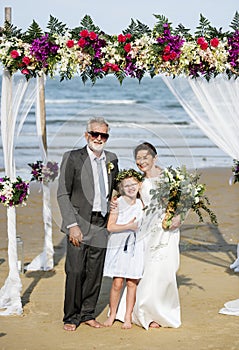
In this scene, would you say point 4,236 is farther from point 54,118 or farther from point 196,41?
point 54,118

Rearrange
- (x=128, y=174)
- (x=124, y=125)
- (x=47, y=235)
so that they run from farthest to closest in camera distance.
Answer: (x=124, y=125), (x=47, y=235), (x=128, y=174)

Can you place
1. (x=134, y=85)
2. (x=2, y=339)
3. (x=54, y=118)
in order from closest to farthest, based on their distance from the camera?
(x=2, y=339) → (x=54, y=118) → (x=134, y=85)

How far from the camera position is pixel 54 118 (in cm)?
2766

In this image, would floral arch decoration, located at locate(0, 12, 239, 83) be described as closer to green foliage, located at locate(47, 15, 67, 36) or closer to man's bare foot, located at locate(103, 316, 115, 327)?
green foliage, located at locate(47, 15, 67, 36)

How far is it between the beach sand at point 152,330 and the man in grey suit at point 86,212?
33 cm

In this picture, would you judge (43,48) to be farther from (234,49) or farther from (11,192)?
(234,49)

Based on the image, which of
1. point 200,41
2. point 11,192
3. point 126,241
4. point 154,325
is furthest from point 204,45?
point 154,325

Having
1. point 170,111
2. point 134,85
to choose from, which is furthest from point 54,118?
point 134,85

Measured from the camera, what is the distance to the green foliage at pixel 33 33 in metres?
6.81

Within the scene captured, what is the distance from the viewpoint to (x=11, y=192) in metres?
7.08

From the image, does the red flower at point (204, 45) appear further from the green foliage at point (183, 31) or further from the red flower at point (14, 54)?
the red flower at point (14, 54)

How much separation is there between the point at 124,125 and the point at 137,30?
13.8 metres

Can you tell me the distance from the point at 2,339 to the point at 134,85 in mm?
38366

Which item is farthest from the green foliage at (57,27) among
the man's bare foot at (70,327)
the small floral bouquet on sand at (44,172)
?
the man's bare foot at (70,327)
